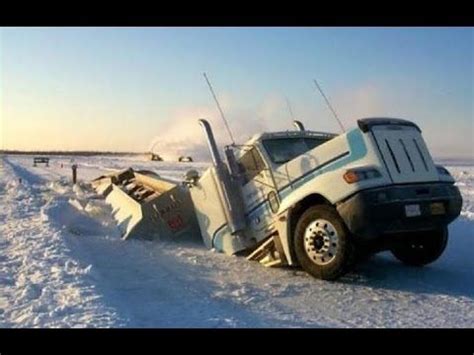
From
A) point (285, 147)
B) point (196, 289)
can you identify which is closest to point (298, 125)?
point (285, 147)

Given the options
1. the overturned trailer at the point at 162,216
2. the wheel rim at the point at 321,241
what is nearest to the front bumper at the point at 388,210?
the wheel rim at the point at 321,241

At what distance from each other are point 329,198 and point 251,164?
168 cm

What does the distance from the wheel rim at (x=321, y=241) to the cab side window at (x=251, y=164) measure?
135 cm

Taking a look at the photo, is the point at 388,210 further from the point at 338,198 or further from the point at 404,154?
the point at 404,154

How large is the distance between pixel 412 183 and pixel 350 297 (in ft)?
4.23

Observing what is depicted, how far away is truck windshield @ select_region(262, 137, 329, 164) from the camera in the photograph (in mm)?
7584

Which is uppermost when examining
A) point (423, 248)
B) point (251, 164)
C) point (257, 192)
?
point (251, 164)

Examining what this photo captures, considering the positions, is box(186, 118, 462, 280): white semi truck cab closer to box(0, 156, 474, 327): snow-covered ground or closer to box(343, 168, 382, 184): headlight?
box(343, 168, 382, 184): headlight

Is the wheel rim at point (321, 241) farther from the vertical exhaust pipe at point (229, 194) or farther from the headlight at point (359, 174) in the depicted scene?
the vertical exhaust pipe at point (229, 194)

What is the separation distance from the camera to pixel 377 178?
6141 mm

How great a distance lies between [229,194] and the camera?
25.4 ft

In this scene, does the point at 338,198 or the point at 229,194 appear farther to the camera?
the point at 229,194
